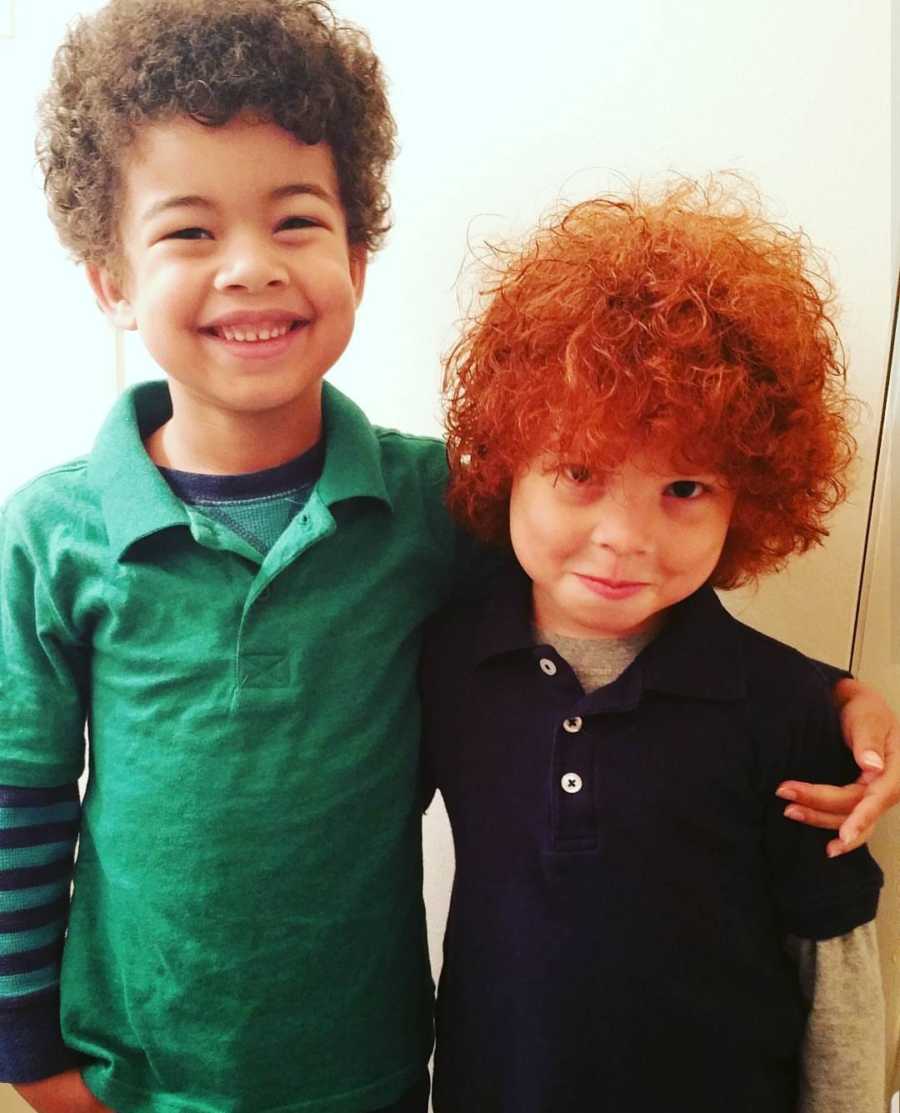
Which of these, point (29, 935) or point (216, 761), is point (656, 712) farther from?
point (29, 935)

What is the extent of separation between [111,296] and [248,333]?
0.50 ft

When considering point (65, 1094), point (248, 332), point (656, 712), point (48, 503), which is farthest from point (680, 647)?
point (65, 1094)

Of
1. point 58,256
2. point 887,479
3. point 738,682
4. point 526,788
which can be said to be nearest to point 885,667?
point 887,479

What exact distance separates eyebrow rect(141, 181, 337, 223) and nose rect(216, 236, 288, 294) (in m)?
0.04

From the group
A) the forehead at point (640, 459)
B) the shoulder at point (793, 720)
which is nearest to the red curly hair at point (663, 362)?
the forehead at point (640, 459)

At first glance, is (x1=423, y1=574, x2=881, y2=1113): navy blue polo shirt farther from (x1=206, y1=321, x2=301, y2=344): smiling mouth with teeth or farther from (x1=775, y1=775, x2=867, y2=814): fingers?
(x1=206, y1=321, x2=301, y2=344): smiling mouth with teeth

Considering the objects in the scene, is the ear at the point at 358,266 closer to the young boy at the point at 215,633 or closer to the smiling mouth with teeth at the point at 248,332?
the young boy at the point at 215,633

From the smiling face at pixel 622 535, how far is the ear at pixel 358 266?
0.26m

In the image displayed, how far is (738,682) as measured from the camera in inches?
27.9

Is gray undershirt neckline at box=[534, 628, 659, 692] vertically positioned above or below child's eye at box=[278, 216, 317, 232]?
below

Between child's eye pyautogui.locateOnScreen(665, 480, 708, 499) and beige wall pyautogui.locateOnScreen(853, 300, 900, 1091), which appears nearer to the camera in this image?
child's eye pyautogui.locateOnScreen(665, 480, 708, 499)

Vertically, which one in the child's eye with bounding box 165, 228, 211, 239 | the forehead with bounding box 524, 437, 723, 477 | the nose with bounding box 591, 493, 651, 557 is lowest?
the nose with bounding box 591, 493, 651, 557

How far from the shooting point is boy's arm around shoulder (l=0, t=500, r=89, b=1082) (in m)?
0.75

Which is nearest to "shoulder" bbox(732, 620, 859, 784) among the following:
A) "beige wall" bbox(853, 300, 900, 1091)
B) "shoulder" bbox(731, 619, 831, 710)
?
"shoulder" bbox(731, 619, 831, 710)
